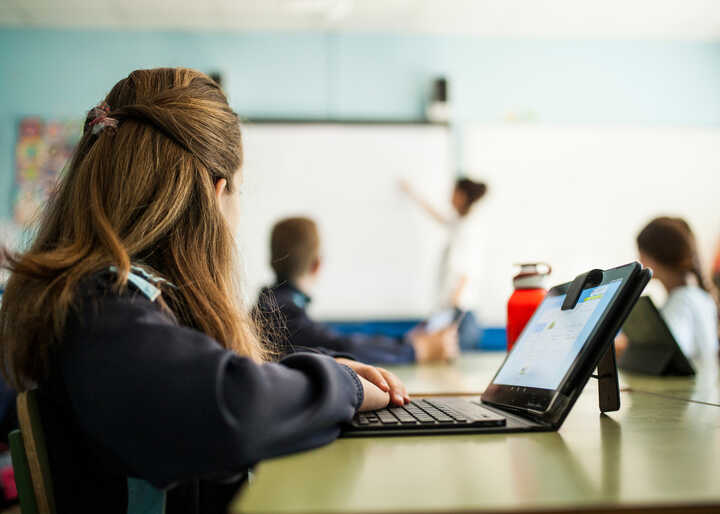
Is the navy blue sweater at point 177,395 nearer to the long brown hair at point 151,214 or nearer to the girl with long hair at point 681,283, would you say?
the long brown hair at point 151,214

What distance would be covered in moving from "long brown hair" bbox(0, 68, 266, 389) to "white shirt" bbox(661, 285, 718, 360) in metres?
1.53

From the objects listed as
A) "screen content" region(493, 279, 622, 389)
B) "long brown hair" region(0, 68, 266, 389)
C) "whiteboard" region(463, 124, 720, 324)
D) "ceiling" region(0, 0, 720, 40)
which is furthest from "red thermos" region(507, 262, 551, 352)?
"ceiling" region(0, 0, 720, 40)

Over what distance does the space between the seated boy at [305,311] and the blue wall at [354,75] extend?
5.20 ft

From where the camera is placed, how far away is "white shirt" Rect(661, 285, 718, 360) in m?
1.83

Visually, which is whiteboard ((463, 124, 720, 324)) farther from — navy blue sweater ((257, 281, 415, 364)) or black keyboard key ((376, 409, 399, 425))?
black keyboard key ((376, 409, 399, 425))

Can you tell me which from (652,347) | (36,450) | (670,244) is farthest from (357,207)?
(36,450)

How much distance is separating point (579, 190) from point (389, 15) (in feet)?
4.73

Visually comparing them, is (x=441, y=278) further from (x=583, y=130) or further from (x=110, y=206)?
(x=110, y=206)

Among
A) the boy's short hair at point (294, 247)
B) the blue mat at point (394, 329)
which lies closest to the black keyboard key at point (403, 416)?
the boy's short hair at point (294, 247)

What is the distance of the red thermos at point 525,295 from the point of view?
1043mm

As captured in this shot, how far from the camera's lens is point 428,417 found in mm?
672

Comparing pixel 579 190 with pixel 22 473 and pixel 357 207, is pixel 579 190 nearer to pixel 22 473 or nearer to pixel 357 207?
→ pixel 357 207

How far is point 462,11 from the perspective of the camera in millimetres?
3246

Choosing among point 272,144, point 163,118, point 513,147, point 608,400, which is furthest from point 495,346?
point 163,118
